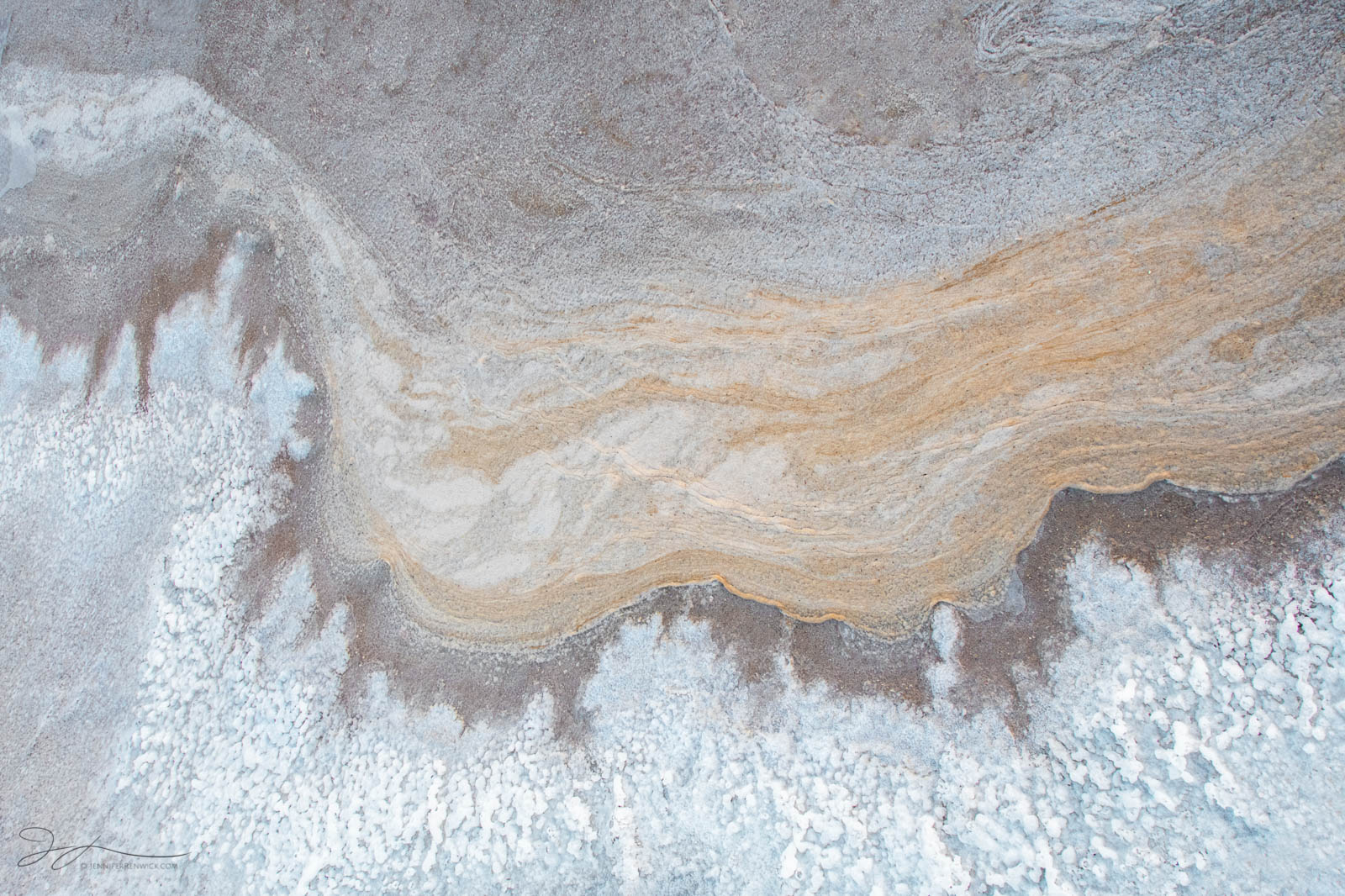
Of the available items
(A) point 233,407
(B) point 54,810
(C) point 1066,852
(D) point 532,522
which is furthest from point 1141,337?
(B) point 54,810

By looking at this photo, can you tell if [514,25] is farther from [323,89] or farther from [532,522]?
[532,522]

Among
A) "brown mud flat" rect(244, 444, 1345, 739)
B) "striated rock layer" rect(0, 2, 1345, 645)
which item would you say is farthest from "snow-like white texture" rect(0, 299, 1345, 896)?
"striated rock layer" rect(0, 2, 1345, 645)
